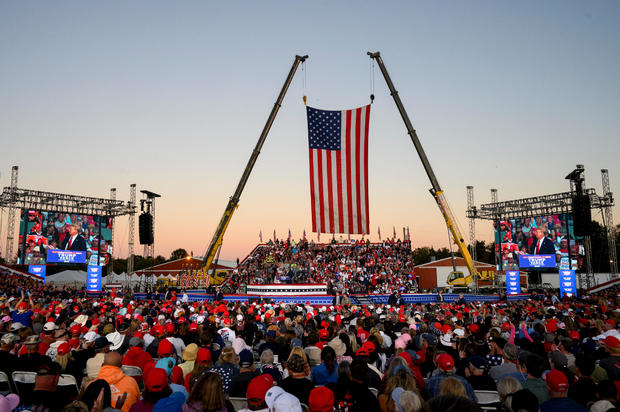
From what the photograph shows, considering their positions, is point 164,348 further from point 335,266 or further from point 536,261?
point 536,261

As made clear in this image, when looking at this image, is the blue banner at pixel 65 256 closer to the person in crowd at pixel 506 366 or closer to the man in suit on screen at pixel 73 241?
the man in suit on screen at pixel 73 241

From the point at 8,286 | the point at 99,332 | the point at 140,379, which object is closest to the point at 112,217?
the point at 8,286

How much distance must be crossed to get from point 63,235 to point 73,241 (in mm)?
1263

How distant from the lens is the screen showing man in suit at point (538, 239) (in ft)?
163

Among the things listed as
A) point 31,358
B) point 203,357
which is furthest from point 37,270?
point 203,357

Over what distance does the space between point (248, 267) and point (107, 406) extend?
4202 centimetres

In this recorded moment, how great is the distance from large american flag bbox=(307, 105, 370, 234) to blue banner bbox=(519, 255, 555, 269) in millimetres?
27907

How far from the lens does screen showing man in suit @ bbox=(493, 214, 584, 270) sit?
49781 mm

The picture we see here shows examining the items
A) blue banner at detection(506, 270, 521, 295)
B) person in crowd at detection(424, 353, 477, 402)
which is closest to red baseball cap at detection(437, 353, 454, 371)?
person in crowd at detection(424, 353, 477, 402)

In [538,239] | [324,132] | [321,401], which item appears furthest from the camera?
[538,239]

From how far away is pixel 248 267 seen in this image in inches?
1836

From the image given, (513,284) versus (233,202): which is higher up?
(233,202)

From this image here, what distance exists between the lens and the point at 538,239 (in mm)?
51750

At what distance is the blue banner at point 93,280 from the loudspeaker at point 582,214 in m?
38.9
